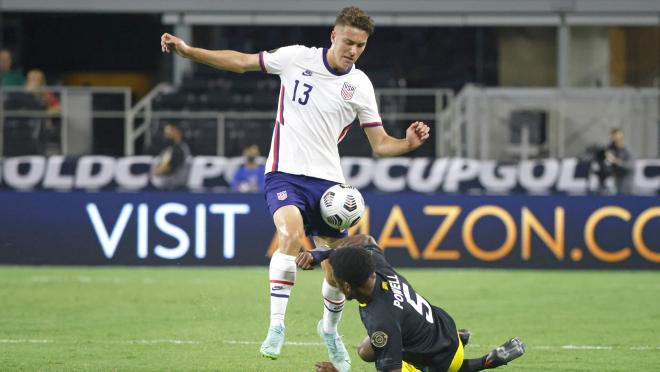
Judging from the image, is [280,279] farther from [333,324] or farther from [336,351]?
[336,351]

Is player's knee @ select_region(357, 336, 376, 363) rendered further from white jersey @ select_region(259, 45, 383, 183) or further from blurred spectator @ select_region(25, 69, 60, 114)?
blurred spectator @ select_region(25, 69, 60, 114)

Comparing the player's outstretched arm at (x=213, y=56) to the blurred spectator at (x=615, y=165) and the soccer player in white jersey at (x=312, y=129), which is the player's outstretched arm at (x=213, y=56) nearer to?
the soccer player in white jersey at (x=312, y=129)

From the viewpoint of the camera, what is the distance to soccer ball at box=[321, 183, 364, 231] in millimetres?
8570

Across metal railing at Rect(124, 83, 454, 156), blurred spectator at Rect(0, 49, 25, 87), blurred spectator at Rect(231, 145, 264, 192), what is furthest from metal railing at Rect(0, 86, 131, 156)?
blurred spectator at Rect(231, 145, 264, 192)

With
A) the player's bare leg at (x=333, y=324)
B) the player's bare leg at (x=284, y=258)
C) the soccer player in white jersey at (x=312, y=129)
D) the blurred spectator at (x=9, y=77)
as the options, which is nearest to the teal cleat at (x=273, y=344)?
the player's bare leg at (x=284, y=258)

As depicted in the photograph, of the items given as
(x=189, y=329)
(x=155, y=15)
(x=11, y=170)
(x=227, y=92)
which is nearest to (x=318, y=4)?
(x=227, y=92)

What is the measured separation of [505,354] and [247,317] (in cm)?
455

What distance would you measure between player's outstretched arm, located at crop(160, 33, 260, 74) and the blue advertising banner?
861cm

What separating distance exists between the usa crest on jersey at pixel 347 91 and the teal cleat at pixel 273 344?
1.69 metres

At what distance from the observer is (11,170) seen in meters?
20.8

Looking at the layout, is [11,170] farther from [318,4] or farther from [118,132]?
[318,4]

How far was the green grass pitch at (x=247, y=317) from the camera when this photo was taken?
9156 millimetres

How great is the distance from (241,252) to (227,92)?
24.3 ft

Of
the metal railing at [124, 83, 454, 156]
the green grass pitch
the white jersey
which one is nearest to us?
the white jersey
